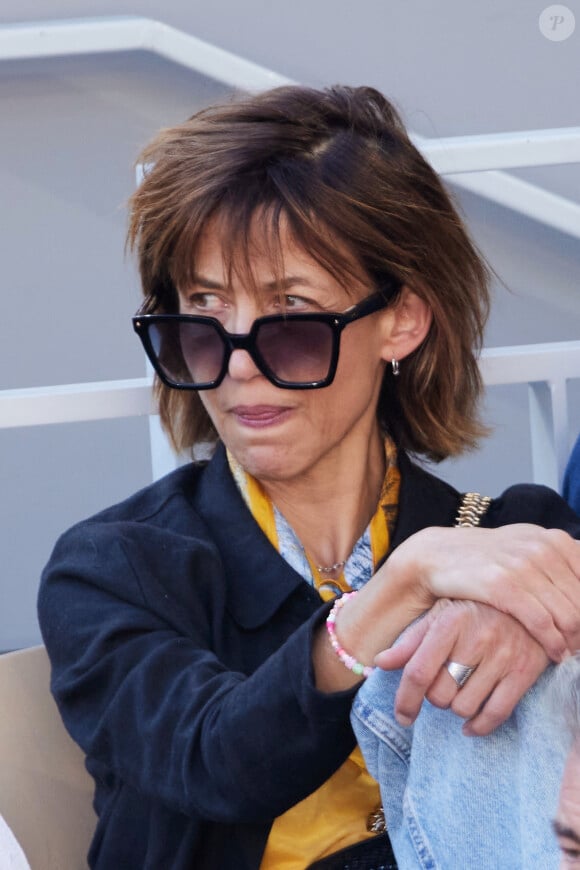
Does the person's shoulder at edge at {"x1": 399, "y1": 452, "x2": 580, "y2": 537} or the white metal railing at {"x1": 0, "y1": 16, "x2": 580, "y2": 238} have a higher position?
the white metal railing at {"x1": 0, "y1": 16, "x2": 580, "y2": 238}

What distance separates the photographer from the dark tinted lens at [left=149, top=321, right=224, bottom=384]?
1.70 meters

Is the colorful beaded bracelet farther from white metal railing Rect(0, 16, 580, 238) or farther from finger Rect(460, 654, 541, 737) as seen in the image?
white metal railing Rect(0, 16, 580, 238)

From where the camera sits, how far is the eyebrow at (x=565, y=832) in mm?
1120

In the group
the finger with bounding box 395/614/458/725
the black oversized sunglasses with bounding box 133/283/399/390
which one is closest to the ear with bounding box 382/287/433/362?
the black oversized sunglasses with bounding box 133/283/399/390

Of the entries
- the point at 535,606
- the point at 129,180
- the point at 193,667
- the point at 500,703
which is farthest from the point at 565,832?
the point at 129,180

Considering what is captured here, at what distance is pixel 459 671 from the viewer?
4.30 feet

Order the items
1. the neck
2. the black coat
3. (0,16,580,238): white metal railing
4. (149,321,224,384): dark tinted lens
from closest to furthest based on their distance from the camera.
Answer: the black coat
(149,321,224,384): dark tinted lens
the neck
(0,16,580,238): white metal railing

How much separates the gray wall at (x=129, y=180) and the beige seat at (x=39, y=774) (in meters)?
1.72

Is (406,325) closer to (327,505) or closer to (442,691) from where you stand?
(327,505)

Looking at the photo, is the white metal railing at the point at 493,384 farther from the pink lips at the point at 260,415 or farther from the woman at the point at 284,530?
the pink lips at the point at 260,415

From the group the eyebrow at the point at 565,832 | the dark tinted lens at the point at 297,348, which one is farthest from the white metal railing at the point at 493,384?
the eyebrow at the point at 565,832

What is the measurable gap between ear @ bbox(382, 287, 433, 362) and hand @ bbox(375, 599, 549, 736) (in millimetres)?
635

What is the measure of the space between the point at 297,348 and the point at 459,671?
20.5 inches

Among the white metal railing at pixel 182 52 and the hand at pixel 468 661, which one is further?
the white metal railing at pixel 182 52
